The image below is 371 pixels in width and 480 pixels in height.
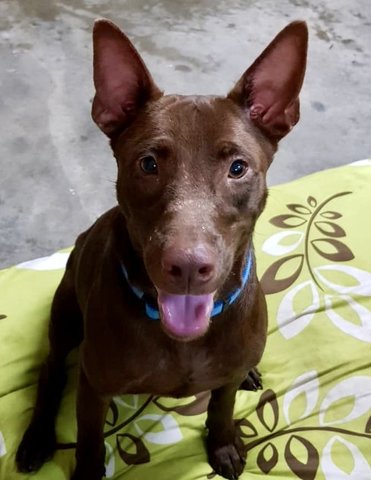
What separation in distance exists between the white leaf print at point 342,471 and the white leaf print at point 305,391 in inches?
5.1

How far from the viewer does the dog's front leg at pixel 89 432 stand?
189 cm

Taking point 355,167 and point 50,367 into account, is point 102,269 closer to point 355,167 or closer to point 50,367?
point 50,367

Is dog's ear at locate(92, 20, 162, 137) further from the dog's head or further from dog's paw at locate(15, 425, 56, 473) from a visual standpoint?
dog's paw at locate(15, 425, 56, 473)

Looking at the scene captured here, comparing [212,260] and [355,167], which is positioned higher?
[212,260]

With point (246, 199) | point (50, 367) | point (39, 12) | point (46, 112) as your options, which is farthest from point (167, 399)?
point (39, 12)

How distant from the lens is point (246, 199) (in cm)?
160

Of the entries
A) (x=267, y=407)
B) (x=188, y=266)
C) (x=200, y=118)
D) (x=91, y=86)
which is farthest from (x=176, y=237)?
(x=91, y=86)

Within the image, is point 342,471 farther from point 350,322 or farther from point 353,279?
point 353,279

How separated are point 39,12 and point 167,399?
2861 mm

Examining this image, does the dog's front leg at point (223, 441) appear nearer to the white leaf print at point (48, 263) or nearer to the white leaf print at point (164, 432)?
the white leaf print at point (164, 432)

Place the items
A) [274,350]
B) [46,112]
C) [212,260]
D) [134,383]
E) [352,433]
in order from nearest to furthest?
1. [212,260]
2. [134,383]
3. [352,433]
4. [274,350]
5. [46,112]

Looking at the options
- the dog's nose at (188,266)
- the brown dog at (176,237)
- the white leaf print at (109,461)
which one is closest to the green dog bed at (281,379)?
the white leaf print at (109,461)

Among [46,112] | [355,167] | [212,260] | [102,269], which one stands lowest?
[46,112]

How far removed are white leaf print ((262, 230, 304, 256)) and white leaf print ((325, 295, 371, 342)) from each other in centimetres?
24
